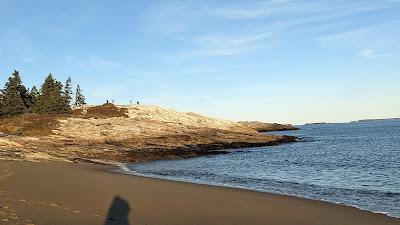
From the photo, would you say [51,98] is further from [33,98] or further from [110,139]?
[110,139]

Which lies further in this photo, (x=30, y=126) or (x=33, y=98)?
(x=33, y=98)

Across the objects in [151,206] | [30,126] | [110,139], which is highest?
[30,126]

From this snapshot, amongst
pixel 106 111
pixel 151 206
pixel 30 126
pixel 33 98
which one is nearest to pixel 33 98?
pixel 33 98

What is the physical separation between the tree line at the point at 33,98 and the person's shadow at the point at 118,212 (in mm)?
80948

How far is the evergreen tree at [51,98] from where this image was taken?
93750mm

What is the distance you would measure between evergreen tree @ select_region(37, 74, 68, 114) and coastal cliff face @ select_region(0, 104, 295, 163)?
20.1 feet

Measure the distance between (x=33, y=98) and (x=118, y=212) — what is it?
10010 centimetres

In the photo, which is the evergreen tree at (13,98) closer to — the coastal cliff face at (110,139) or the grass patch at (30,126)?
the coastal cliff face at (110,139)

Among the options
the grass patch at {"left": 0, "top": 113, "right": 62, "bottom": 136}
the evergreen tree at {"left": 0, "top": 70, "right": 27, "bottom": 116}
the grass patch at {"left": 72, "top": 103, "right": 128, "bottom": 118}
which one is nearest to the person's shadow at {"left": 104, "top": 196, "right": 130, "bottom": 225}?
the grass patch at {"left": 0, "top": 113, "right": 62, "bottom": 136}

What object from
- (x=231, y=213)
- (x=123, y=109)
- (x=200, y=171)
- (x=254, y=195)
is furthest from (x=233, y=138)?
(x=231, y=213)

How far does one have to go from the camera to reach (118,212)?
14945 mm

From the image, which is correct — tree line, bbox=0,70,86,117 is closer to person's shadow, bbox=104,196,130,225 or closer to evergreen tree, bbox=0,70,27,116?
evergreen tree, bbox=0,70,27,116

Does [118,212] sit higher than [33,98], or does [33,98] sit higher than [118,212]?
[33,98]

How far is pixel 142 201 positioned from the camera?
59.0 ft
